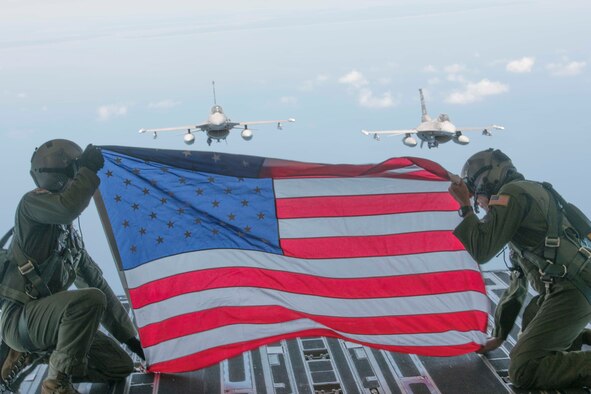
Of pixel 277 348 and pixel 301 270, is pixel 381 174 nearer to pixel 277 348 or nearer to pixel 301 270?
pixel 301 270

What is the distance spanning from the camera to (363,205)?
17.2 ft

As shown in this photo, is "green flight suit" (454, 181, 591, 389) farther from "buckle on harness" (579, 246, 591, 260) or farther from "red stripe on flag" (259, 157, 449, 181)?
"red stripe on flag" (259, 157, 449, 181)

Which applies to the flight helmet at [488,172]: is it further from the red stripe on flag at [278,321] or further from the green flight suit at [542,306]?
the red stripe on flag at [278,321]

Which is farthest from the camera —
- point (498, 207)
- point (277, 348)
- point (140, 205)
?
point (277, 348)

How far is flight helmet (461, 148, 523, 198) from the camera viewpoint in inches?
197

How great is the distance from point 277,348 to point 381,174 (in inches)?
65.8

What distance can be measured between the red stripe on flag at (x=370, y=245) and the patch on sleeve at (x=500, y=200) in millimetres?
565

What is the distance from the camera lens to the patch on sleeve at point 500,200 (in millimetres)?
4734

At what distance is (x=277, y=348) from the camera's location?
5.64 meters

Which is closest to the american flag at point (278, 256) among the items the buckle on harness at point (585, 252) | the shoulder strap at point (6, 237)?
the shoulder strap at point (6, 237)

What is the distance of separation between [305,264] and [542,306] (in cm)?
173

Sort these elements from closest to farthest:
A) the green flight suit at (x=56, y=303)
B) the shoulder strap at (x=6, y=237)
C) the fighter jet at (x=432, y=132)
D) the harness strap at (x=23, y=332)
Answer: the green flight suit at (x=56, y=303), the harness strap at (x=23, y=332), the shoulder strap at (x=6, y=237), the fighter jet at (x=432, y=132)

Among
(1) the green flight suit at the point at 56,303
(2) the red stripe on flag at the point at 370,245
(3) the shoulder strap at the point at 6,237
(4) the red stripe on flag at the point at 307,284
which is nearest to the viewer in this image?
(1) the green flight suit at the point at 56,303

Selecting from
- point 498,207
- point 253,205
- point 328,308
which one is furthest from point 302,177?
point 498,207
